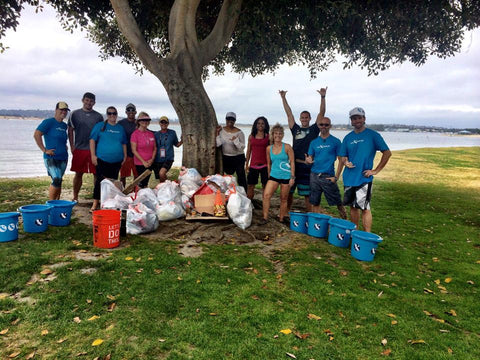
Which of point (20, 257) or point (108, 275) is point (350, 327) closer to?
point (108, 275)

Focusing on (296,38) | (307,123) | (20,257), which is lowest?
(20,257)

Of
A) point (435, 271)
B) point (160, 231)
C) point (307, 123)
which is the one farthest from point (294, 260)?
point (307, 123)

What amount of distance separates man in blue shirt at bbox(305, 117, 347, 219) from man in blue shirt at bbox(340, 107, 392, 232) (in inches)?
20.5

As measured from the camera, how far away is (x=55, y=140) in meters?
6.63

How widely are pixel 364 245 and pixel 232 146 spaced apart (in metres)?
3.94

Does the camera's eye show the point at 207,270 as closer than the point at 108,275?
No

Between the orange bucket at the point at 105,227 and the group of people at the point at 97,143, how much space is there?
6.78ft

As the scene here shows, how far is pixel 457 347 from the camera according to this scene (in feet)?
10.4

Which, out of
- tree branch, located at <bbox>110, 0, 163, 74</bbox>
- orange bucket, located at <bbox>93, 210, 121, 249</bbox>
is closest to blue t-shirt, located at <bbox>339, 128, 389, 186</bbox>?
orange bucket, located at <bbox>93, 210, 121, 249</bbox>

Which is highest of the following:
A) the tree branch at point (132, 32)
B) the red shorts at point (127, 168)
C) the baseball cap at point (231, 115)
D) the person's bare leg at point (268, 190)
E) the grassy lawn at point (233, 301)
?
the tree branch at point (132, 32)

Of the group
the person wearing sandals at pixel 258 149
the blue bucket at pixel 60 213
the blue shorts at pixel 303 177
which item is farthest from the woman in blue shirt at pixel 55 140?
the blue shorts at pixel 303 177

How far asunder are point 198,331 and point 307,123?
16.7ft

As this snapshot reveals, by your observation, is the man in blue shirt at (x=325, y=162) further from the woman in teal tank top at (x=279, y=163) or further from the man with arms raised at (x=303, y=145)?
the man with arms raised at (x=303, y=145)

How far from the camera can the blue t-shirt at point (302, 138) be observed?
6.96 m
